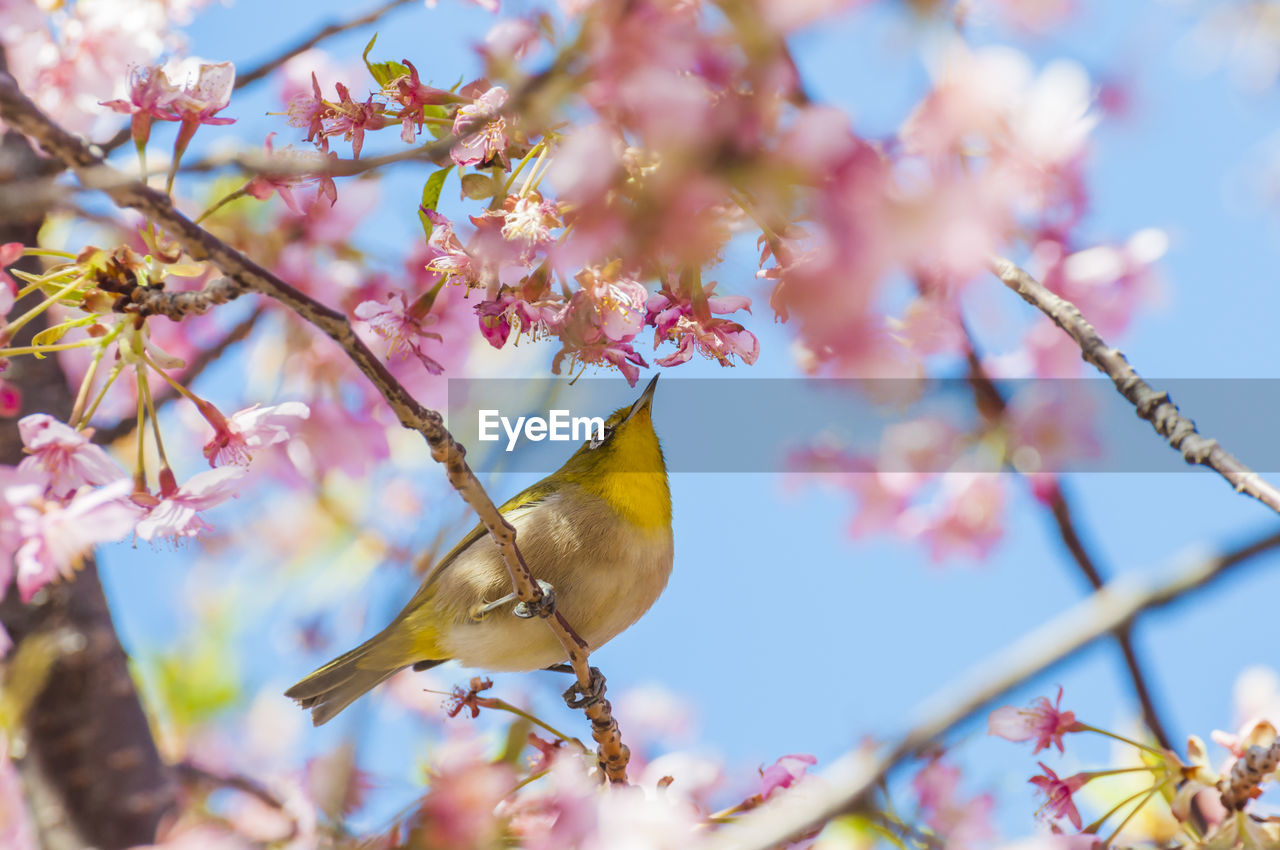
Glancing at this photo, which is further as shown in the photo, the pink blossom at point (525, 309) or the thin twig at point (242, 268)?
the pink blossom at point (525, 309)

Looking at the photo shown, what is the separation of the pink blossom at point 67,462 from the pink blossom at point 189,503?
98 millimetres

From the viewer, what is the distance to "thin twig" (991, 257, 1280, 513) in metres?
1.35

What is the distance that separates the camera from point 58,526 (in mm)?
1782

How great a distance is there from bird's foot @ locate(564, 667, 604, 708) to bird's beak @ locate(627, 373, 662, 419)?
Result: 3.59ft

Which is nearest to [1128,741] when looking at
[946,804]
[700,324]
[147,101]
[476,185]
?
[946,804]

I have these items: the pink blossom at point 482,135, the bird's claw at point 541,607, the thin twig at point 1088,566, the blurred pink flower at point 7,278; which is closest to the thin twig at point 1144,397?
the thin twig at point 1088,566

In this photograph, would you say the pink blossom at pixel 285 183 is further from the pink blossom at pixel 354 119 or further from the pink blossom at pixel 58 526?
the pink blossom at pixel 58 526

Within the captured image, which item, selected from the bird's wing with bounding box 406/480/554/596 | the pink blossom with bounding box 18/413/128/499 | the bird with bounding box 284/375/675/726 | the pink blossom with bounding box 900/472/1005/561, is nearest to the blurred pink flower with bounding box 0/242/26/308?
the pink blossom with bounding box 18/413/128/499

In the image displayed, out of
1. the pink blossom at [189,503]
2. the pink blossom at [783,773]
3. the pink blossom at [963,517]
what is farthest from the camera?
the pink blossom at [963,517]

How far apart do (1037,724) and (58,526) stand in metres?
2.06

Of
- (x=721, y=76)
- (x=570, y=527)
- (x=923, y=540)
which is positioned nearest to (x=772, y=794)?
(x=570, y=527)

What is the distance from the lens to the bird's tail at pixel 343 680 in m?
3.46

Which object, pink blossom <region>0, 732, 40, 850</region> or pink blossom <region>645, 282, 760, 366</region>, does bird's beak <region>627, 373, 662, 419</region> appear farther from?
pink blossom <region>0, 732, 40, 850</region>

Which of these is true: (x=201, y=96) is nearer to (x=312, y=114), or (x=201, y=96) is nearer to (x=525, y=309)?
(x=312, y=114)
